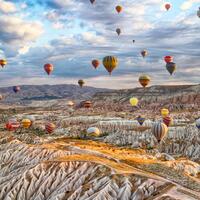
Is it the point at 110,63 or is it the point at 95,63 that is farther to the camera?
the point at 95,63

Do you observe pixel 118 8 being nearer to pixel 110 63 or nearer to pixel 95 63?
pixel 110 63

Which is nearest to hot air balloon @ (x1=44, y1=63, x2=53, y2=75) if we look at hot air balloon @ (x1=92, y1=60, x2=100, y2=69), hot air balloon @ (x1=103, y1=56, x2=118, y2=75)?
hot air balloon @ (x1=92, y1=60, x2=100, y2=69)

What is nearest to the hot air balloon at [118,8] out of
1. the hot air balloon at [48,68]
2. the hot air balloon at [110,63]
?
the hot air balloon at [110,63]

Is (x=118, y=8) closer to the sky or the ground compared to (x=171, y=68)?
closer to the sky

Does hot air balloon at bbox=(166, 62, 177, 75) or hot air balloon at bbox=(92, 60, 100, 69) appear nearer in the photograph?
hot air balloon at bbox=(166, 62, 177, 75)

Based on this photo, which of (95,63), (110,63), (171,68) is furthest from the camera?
(95,63)

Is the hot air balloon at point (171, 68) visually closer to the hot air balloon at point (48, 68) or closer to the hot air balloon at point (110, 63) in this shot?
the hot air balloon at point (110, 63)

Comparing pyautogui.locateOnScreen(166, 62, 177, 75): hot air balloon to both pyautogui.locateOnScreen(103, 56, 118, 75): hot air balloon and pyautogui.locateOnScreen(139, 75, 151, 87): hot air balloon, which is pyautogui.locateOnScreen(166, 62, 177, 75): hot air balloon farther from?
pyautogui.locateOnScreen(103, 56, 118, 75): hot air balloon

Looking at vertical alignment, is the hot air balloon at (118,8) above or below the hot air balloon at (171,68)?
above

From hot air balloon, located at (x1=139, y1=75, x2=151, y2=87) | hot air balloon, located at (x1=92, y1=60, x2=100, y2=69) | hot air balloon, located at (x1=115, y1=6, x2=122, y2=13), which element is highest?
hot air balloon, located at (x1=115, y1=6, x2=122, y2=13)

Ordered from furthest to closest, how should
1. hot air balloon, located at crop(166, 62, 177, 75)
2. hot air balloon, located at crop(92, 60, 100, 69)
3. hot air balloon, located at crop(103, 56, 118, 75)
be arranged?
hot air balloon, located at crop(92, 60, 100, 69)
hot air balloon, located at crop(166, 62, 177, 75)
hot air balloon, located at crop(103, 56, 118, 75)

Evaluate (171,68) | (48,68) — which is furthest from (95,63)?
(171,68)

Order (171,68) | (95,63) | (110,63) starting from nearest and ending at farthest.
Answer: (110,63) → (171,68) → (95,63)
